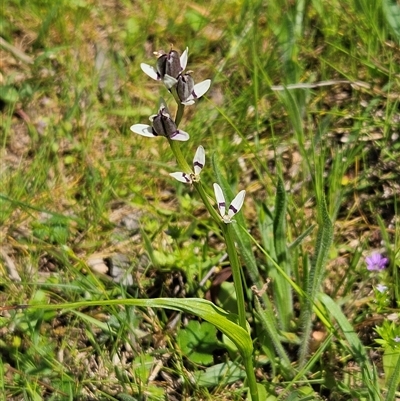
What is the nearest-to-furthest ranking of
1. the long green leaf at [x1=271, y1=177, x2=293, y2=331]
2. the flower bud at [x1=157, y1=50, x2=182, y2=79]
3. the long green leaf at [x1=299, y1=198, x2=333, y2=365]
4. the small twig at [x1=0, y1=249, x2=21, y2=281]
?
the flower bud at [x1=157, y1=50, x2=182, y2=79] < the long green leaf at [x1=299, y1=198, x2=333, y2=365] < the long green leaf at [x1=271, y1=177, x2=293, y2=331] < the small twig at [x1=0, y1=249, x2=21, y2=281]

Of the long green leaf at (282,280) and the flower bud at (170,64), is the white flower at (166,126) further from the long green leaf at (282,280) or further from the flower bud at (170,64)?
the long green leaf at (282,280)

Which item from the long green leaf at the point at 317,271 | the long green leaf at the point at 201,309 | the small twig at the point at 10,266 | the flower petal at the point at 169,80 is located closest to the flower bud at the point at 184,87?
the flower petal at the point at 169,80

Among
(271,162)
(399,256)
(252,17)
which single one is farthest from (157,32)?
(399,256)

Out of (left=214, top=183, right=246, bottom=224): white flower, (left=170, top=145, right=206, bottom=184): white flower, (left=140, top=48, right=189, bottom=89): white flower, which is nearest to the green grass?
(left=214, top=183, right=246, bottom=224): white flower

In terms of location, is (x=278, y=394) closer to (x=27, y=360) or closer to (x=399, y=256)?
(x=399, y=256)

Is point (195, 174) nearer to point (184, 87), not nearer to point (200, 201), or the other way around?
point (184, 87)

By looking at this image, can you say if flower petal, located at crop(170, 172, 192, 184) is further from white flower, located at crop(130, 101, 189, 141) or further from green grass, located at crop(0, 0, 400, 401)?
green grass, located at crop(0, 0, 400, 401)
